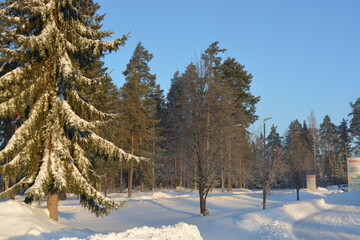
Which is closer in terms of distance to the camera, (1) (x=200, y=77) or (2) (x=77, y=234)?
(2) (x=77, y=234)

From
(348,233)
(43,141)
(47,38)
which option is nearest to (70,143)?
(43,141)

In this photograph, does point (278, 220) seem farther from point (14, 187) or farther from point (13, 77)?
point (13, 77)

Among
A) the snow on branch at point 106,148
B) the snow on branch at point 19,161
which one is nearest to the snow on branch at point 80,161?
the snow on branch at point 106,148

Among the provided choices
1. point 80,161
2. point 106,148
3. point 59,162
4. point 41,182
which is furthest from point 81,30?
point 41,182

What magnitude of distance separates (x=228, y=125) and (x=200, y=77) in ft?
12.2

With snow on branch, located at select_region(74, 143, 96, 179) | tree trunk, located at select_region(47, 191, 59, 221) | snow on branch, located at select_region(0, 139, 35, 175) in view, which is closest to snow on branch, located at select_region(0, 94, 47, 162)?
snow on branch, located at select_region(0, 139, 35, 175)

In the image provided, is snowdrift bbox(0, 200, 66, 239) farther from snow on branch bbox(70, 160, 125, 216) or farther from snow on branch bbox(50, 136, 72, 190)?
snow on branch bbox(70, 160, 125, 216)

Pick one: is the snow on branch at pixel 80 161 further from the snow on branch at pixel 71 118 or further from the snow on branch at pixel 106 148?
the snow on branch at pixel 71 118

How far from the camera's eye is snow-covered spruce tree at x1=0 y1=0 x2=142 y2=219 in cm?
1178

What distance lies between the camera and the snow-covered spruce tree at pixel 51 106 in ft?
38.7

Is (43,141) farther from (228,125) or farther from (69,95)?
(228,125)

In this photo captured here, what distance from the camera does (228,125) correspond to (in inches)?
854

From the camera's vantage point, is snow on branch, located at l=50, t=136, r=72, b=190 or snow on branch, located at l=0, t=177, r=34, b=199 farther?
snow on branch, located at l=0, t=177, r=34, b=199

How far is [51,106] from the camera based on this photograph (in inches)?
496
